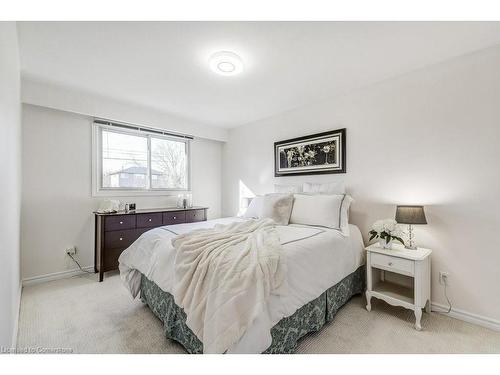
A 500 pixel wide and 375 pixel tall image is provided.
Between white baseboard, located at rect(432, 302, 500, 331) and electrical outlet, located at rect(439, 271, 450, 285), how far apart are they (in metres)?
0.22

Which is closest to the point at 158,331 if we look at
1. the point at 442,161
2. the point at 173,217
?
the point at 173,217

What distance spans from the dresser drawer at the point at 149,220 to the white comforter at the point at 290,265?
3.13 ft

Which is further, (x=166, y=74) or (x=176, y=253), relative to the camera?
(x=166, y=74)

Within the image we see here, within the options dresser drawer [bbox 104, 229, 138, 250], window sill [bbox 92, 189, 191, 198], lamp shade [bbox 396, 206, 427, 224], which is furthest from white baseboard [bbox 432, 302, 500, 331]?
window sill [bbox 92, 189, 191, 198]

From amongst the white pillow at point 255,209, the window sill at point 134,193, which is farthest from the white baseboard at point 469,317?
the window sill at point 134,193

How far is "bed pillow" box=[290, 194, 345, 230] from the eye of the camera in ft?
7.79

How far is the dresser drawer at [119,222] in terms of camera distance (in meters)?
2.87

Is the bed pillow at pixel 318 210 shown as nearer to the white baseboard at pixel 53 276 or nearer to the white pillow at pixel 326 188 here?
the white pillow at pixel 326 188

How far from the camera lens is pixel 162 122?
3621mm

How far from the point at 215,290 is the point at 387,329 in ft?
5.14

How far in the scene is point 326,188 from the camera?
2.83 metres
